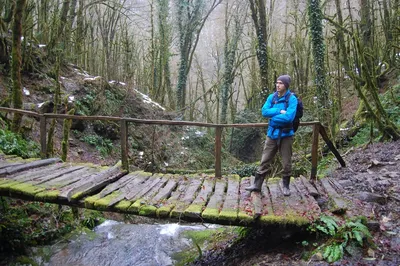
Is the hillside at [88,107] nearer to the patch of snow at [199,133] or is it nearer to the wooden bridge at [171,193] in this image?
the patch of snow at [199,133]

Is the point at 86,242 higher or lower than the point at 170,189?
lower

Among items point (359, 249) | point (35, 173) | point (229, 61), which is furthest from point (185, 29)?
point (359, 249)

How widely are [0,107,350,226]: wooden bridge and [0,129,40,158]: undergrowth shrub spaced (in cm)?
127

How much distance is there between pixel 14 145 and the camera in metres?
7.95

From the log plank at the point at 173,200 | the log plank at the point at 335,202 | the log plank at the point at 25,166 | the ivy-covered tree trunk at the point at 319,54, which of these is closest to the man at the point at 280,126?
the log plank at the point at 335,202

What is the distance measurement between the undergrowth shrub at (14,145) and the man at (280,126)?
585cm

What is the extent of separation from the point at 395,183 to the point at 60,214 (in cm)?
698

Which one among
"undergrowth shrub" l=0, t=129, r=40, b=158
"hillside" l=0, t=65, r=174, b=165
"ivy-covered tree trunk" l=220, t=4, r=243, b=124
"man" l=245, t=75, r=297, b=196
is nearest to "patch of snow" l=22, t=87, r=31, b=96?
"hillside" l=0, t=65, r=174, b=165

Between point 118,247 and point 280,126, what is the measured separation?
4768 millimetres

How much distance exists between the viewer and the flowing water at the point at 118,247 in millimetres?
6668

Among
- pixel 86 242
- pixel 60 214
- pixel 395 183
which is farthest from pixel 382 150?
pixel 60 214

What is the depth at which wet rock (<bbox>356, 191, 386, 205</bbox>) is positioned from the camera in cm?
467

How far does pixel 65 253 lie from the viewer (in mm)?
6887

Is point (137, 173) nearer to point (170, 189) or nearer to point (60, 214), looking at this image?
point (170, 189)
